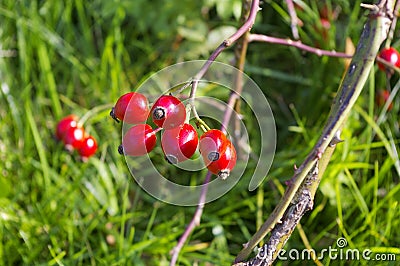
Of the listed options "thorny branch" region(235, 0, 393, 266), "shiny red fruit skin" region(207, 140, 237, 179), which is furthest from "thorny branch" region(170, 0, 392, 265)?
"shiny red fruit skin" region(207, 140, 237, 179)

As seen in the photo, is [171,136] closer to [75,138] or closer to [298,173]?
[298,173]

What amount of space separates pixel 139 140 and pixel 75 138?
74cm

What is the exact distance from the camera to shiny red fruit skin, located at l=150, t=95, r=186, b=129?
1.12m

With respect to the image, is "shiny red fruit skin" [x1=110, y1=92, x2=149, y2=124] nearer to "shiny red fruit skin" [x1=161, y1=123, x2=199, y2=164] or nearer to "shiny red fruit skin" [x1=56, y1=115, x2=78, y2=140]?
"shiny red fruit skin" [x1=161, y1=123, x2=199, y2=164]

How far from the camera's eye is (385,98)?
6.73 feet

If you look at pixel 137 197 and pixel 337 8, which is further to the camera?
pixel 337 8

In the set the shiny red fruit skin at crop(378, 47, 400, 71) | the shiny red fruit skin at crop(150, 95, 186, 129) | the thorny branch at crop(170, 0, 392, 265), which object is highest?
the shiny red fruit skin at crop(378, 47, 400, 71)

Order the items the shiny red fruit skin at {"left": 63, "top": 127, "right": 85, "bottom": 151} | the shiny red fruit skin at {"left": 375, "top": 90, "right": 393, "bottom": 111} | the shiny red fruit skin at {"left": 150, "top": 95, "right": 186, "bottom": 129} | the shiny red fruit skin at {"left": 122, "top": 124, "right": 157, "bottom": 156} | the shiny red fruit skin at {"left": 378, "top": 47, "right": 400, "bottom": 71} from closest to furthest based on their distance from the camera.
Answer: the shiny red fruit skin at {"left": 150, "top": 95, "right": 186, "bottom": 129} → the shiny red fruit skin at {"left": 122, "top": 124, "right": 157, "bottom": 156} → the shiny red fruit skin at {"left": 378, "top": 47, "right": 400, "bottom": 71} → the shiny red fruit skin at {"left": 63, "top": 127, "right": 85, "bottom": 151} → the shiny red fruit skin at {"left": 375, "top": 90, "right": 393, "bottom": 111}

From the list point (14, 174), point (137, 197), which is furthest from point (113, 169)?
point (14, 174)

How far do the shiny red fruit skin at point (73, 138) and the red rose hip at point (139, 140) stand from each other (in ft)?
2.31

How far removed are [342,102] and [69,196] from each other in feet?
3.56

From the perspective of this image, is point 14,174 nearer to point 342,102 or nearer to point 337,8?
point 342,102

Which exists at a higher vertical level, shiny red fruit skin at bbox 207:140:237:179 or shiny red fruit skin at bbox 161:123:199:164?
shiny red fruit skin at bbox 161:123:199:164

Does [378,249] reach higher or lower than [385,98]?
lower
